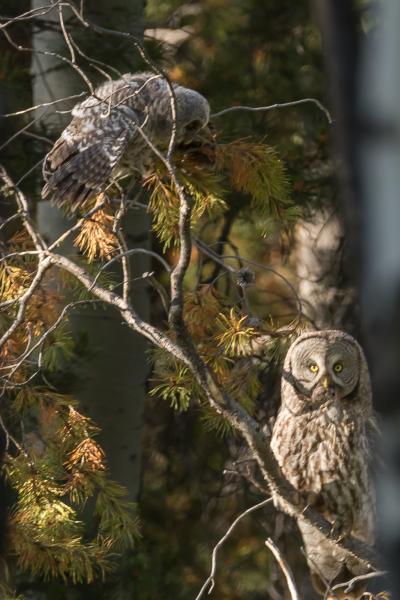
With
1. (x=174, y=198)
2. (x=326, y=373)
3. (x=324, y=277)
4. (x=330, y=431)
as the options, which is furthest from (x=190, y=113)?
(x=324, y=277)

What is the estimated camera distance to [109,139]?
10.5 feet

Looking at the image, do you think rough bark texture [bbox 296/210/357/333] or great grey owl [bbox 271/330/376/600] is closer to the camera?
great grey owl [bbox 271/330/376/600]

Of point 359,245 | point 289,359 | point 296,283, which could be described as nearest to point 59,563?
point 289,359

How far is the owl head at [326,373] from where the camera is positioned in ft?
10.3

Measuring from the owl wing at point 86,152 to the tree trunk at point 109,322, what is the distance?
0.53m

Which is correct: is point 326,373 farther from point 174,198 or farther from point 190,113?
point 190,113

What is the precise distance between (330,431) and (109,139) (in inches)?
44.3

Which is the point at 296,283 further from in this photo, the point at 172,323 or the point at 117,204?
Result: the point at 172,323

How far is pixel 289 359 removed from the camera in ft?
10.3

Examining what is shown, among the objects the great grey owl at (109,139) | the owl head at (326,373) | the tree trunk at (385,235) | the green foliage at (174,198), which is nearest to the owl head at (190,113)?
the great grey owl at (109,139)

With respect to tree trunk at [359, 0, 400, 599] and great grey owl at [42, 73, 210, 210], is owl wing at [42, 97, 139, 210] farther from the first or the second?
tree trunk at [359, 0, 400, 599]

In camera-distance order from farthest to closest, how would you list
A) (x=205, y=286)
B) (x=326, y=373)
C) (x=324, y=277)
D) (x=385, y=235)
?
(x=324, y=277), (x=326, y=373), (x=205, y=286), (x=385, y=235)

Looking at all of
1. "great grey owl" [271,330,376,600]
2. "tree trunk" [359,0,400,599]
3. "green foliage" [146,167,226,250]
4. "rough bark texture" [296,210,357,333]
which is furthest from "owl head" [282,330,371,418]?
"tree trunk" [359,0,400,599]

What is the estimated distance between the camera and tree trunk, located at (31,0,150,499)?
12.5ft
